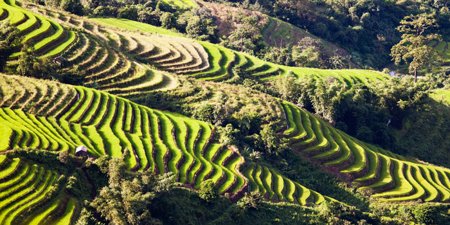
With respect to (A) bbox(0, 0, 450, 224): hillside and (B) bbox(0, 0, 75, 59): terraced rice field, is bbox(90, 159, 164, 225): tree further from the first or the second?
(B) bbox(0, 0, 75, 59): terraced rice field

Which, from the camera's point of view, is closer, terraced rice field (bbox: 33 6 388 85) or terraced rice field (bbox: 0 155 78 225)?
terraced rice field (bbox: 0 155 78 225)

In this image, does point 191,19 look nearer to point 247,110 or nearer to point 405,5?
point 247,110

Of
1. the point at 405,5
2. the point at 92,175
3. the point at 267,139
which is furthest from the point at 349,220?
the point at 405,5

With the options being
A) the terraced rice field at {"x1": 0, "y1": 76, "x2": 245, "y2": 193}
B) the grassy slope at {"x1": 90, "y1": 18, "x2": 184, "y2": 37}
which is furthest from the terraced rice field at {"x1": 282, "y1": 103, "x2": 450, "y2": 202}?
the grassy slope at {"x1": 90, "y1": 18, "x2": 184, "y2": 37}

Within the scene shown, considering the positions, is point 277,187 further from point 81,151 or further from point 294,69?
point 294,69

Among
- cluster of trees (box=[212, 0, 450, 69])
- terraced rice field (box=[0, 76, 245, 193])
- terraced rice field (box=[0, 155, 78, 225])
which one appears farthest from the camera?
cluster of trees (box=[212, 0, 450, 69])

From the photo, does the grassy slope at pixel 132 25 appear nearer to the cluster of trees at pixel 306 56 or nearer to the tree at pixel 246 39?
the tree at pixel 246 39
